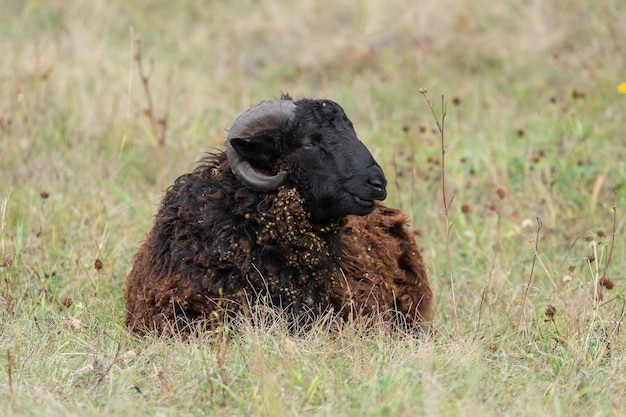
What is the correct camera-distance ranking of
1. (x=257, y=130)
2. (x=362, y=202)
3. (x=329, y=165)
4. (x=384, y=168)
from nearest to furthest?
(x=362, y=202), (x=329, y=165), (x=257, y=130), (x=384, y=168)

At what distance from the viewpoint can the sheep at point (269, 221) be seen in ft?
19.6

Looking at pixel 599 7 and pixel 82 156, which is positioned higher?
Result: pixel 599 7

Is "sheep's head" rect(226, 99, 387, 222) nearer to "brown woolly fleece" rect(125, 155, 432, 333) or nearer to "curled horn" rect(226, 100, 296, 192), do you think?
"curled horn" rect(226, 100, 296, 192)

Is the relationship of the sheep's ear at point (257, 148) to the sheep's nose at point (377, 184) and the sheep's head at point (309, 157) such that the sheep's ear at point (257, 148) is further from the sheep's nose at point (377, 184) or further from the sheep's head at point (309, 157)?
the sheep's nose at point (377, 184)

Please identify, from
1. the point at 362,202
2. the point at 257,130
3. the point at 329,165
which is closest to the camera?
the point at 362,202

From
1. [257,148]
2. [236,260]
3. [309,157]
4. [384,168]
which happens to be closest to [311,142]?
[309,157]

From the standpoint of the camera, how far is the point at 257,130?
609 centimetres

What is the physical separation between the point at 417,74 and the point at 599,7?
8.00ft

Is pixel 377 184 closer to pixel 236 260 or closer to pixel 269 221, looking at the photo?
pixel 269 221

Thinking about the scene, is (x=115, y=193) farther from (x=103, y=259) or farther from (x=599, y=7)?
(x=599, y=7)

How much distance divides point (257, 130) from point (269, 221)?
56 cm

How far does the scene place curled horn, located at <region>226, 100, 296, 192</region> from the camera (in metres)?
6.00

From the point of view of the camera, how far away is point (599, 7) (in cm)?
1270

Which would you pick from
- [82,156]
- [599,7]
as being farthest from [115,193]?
[599,7]
